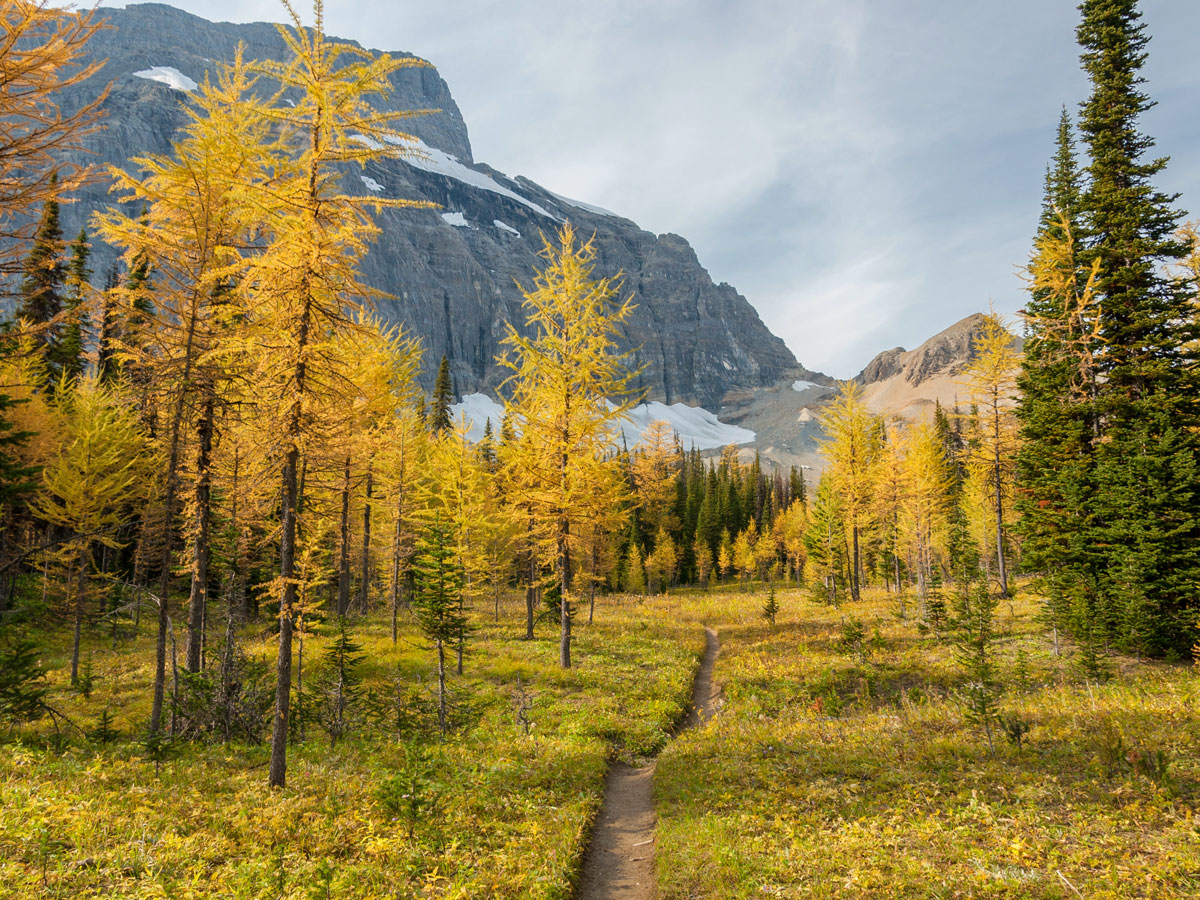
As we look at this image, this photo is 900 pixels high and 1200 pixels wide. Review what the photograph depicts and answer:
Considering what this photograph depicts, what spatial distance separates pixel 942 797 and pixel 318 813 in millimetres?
10247

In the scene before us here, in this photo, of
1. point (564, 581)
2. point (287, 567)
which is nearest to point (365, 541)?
point (564, 581)

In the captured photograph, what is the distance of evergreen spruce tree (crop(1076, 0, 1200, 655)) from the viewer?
46.8 ft

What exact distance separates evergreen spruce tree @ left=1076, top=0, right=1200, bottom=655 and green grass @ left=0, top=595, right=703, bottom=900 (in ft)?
44.9

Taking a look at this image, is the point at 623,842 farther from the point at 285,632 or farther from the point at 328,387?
the point at 328,387

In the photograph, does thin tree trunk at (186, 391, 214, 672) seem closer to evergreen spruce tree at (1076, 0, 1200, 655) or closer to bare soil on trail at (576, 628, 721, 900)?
bare soil on trail at (576, 628, 721, 900)

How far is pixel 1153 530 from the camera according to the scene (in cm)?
1454

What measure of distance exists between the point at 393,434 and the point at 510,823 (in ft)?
65.5

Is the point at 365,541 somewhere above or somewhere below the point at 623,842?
above

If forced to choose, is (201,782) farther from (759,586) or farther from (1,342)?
(759,586)

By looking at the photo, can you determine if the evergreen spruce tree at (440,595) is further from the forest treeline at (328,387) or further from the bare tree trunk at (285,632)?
the bare tree trunk at (285,632)

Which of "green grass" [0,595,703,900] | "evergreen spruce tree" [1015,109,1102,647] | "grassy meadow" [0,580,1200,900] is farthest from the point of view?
"evergreen spruce tree" [1015,109,1102,647]

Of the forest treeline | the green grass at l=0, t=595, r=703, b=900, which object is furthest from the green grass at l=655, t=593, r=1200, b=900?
the forest treeline

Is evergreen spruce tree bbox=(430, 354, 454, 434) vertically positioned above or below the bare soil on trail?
above

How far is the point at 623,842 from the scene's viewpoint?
933cm
